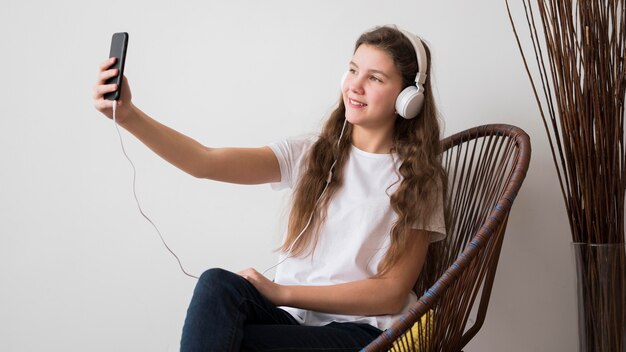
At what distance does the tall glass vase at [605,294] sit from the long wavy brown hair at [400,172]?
0.37 m

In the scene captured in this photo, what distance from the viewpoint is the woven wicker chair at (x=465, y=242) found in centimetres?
130

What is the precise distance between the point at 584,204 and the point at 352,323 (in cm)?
60

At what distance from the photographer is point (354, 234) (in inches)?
64.0

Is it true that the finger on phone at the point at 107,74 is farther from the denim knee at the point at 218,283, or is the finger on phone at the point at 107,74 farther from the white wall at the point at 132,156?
the white wall at the point at 132,156

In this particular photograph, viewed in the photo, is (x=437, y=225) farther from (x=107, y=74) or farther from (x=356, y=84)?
(x=107, y=74)

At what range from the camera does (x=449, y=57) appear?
6.23 ft

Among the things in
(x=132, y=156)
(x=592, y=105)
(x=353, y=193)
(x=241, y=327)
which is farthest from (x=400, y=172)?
(x=132, y=156)

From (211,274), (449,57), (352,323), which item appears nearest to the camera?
(211,274)

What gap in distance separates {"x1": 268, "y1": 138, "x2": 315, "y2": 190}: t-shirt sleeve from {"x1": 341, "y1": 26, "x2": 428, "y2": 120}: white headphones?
263mm

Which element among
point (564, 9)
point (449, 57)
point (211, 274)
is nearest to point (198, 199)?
point (211, 274)

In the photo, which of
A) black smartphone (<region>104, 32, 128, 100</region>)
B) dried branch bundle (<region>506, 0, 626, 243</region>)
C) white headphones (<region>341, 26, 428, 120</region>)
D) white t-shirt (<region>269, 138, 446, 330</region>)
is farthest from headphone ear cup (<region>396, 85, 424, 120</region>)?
black smartphone (<region>104, 32, 128, 100</region>)

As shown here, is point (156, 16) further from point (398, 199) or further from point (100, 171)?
point (398, 199)

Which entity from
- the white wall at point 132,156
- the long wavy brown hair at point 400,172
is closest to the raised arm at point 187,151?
the long wavy brown hair at point 400,172

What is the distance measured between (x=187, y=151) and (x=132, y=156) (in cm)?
61
